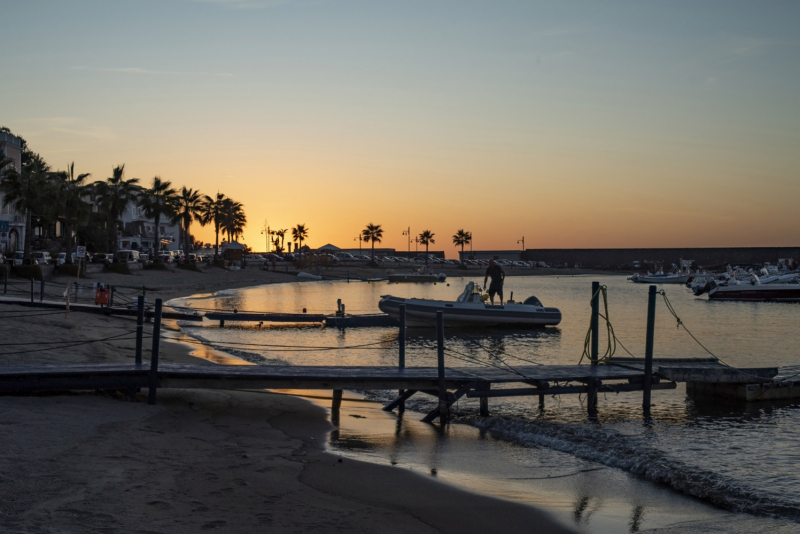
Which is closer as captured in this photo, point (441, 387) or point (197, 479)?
point (197, 479)

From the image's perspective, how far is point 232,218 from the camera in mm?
105500

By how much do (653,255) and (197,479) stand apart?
558 feet

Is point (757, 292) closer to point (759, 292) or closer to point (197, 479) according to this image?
point (759, 292)

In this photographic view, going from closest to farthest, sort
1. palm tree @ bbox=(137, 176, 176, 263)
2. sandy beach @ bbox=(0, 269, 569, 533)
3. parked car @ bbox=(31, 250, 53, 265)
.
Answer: sandy beach @ bbox=(0, 269, 569, 533)
parked car @ bbox=(31, 250, 53, 265)
palm tree @ bbox=(137, 176, 176, 263)

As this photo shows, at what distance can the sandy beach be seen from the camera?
5.99 m

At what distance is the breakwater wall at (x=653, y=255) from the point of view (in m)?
146

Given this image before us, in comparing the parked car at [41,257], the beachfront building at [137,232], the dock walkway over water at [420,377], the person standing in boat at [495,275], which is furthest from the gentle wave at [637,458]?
the beachfront building at [137,232]

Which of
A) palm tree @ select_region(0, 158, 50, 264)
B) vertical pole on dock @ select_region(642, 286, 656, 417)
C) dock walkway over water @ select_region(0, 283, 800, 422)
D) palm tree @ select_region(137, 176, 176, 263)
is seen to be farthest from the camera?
palm tree @ select_region(137, 176, 176, 263)

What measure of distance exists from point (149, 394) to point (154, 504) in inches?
201

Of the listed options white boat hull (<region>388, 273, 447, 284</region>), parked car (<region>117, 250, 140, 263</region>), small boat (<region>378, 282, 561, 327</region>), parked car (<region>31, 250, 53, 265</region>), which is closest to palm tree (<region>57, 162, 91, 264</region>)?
parked car (<region>31, 250, 53, 265</region>)

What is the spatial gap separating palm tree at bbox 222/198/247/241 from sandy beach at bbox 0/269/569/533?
92527mm

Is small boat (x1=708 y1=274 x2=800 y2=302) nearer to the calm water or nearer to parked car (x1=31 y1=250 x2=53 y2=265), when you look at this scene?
the calm water

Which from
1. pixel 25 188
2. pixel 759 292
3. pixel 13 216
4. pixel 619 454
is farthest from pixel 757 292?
pixel 13 216

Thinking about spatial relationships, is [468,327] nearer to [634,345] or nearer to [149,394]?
[634,345]
